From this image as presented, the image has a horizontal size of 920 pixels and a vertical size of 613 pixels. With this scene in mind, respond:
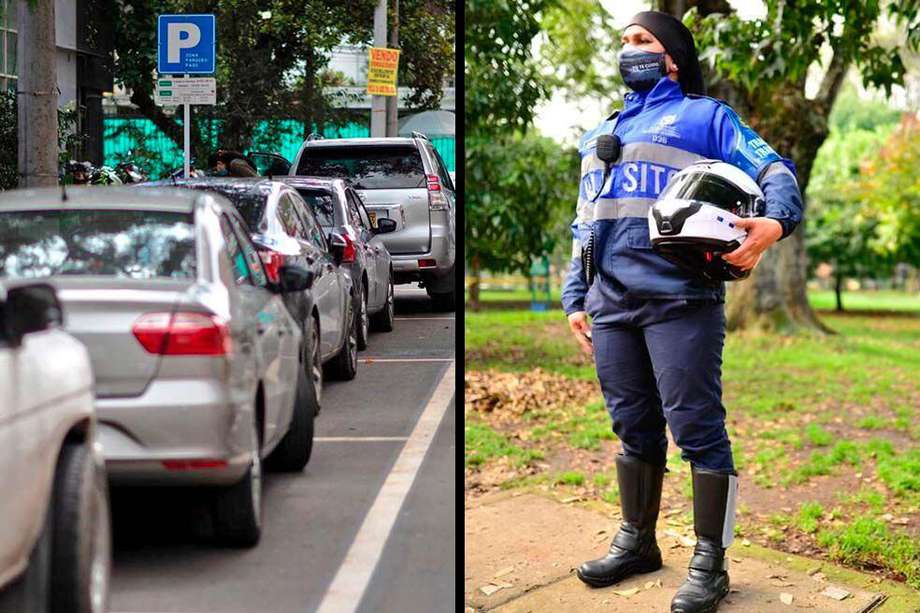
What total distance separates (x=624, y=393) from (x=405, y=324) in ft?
2.29

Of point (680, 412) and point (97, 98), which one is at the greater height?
point (97, 98)

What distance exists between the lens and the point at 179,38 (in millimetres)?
2709

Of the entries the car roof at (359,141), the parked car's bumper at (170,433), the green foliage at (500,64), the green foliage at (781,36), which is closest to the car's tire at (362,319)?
the car roof at (359,141)

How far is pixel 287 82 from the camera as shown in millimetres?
2824

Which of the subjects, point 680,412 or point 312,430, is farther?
point 680,412

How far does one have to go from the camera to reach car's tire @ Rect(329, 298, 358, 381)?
9.37ft

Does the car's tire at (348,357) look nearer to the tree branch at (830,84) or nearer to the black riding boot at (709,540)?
the black riding boot at (709,540)

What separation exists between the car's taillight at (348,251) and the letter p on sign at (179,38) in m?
0.54

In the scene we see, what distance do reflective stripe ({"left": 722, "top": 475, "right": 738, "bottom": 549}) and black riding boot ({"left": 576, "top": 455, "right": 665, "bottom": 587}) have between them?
239 millimetres

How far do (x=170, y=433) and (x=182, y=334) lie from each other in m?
0.18

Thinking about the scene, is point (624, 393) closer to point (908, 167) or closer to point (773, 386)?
point (773, 386)

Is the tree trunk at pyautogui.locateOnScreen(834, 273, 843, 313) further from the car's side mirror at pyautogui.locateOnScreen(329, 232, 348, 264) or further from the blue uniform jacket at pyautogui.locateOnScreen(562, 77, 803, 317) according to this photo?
the car's side mirror at pyautogui.locateOnScreen(329, 232, 348, 264)

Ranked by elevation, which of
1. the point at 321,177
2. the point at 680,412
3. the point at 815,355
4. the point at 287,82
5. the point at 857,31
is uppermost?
the point at 857,31

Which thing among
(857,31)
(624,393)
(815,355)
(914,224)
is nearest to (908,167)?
(914,224)
